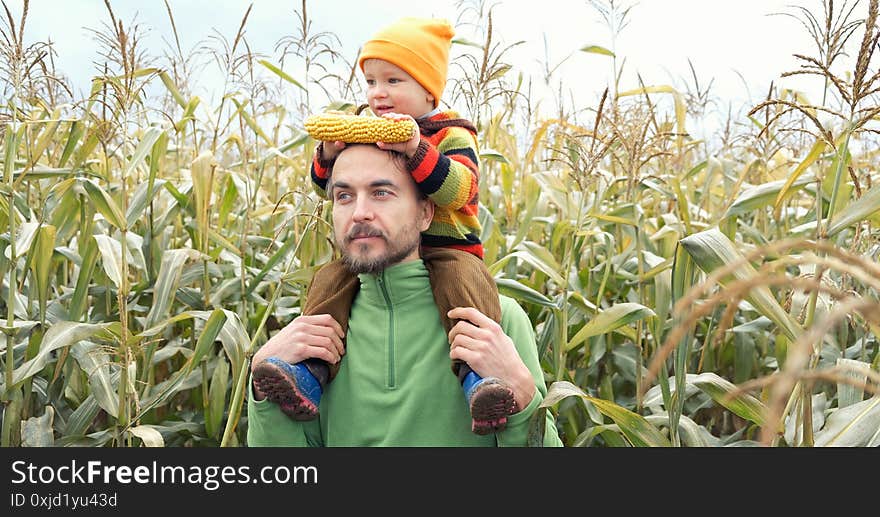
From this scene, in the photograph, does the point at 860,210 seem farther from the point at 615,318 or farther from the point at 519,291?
the point at 519,291

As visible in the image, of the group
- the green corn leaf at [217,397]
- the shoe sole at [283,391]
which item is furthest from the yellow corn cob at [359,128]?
the green corn leaf at [217,397]

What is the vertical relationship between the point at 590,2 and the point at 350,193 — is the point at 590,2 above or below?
above

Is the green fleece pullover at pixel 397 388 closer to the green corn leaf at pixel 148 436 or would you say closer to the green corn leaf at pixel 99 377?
the green corn leaf at pixel 148 436

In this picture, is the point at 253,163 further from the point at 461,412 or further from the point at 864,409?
the point at 864,409

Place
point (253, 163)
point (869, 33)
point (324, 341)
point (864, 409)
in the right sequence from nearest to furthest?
point (869, 33), point (864, 409), point (324, 341), point (253, 163)

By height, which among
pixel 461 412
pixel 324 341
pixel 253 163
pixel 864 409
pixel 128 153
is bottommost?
pixel 864 409

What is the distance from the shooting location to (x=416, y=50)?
2.08 meters

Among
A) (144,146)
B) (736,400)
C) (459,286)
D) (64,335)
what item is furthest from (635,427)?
(144,146)

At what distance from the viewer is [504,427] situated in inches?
76.0

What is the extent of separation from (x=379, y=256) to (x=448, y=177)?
25cm

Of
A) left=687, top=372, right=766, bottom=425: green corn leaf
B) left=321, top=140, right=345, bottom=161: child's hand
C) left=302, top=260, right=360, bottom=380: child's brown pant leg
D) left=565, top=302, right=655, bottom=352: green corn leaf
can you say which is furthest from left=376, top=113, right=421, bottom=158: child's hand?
left=687, top=372, right=766, bottom=425: green corn leaf

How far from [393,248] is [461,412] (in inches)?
17.6
